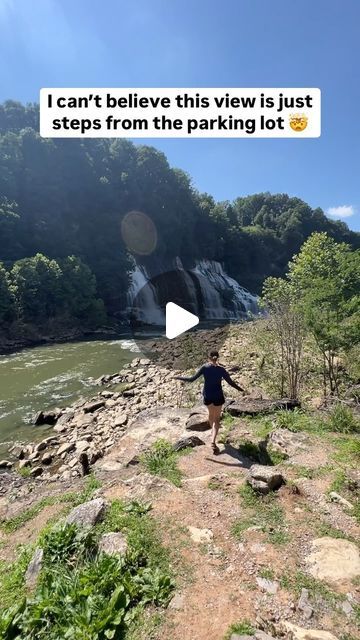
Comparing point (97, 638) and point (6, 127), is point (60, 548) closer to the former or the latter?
point (97, 638)

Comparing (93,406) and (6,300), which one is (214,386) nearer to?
(93,406)

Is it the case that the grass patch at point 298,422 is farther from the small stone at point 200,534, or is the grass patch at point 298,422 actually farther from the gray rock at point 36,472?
the gray rock at point 36,472

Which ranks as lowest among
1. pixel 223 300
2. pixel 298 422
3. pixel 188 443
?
pixel 188 443

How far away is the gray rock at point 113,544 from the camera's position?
4.10 metres

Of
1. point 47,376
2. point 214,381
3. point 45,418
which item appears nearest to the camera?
point 214,381

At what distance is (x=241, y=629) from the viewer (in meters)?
3.09

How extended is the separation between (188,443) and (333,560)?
3613 millimetres

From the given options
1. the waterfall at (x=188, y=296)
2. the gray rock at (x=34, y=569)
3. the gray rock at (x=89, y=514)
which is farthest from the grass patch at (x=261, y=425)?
the waterfall at (x=188, y=296)

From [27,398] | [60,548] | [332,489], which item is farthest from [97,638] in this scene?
[27,398]

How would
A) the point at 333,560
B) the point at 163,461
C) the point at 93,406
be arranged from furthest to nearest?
the point at 93,406
the point at 163,461
the point at 333,560

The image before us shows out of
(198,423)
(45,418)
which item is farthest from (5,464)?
(198,423)

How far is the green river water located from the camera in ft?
43.6

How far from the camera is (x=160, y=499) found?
5.20 meters

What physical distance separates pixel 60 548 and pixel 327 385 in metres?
9.26
